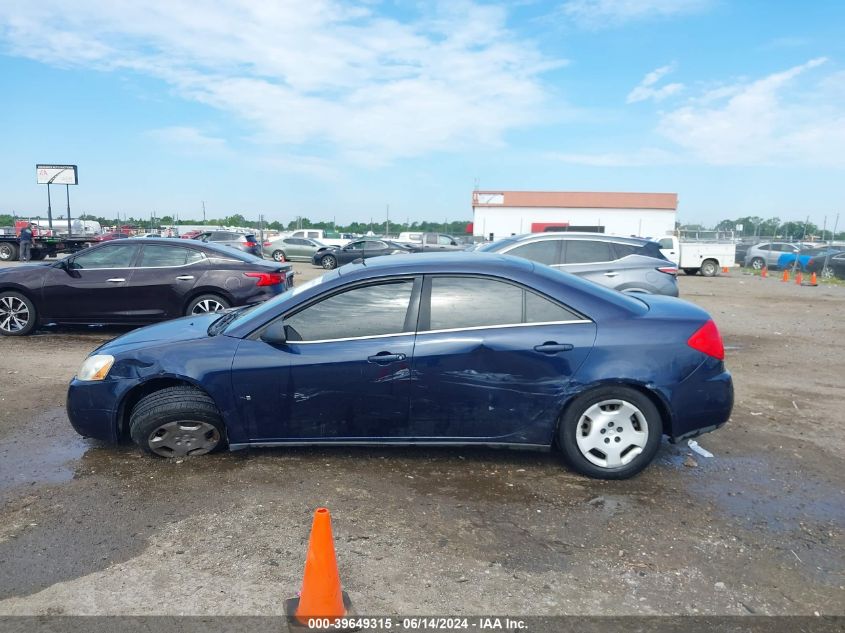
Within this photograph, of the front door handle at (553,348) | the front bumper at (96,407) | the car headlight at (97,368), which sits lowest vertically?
the front bumper at (96,407)

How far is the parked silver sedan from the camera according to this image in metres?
9.38

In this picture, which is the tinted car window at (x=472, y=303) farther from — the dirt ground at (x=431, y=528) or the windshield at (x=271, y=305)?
the dirt ground at (x=431, y=528)

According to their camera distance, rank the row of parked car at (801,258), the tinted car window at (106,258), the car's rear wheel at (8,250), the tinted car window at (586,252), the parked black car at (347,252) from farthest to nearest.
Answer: the car's rear wheel at (8,250) < the parked black car at (347,252) < the row of parked car at (801,258) < the tinted car window at (586,252) < the tinted car window at (106,258)

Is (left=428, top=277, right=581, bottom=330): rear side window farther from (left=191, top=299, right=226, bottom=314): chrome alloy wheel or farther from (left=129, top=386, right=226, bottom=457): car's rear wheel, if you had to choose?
(left=191, top=299, right=226, bottom=314): chrome alloy wheel

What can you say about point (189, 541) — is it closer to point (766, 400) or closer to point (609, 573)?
point (609, 573)

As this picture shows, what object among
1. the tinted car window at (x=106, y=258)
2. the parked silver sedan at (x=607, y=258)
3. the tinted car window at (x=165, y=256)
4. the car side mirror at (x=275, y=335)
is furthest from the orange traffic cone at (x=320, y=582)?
the parked silver sedan at (x=607, y=258)

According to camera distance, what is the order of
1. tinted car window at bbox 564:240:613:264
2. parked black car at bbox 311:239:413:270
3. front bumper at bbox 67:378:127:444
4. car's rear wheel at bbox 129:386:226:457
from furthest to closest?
parked black car at bbox 311:239:413:270
tinted car window at bbox 564:240:613:264
front bumper at bbox 67:378:127:444
car's rear wheel at bbox 129:386:226:457

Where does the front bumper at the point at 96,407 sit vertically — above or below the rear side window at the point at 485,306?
below

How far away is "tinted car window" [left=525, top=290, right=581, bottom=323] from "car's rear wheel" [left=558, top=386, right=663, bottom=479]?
523 mm

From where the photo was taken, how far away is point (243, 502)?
371cm

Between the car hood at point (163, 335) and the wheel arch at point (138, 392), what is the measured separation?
10.3 inches

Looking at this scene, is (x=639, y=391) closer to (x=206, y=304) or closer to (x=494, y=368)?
(x=494, y=368)

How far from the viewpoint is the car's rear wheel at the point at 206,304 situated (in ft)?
28.3

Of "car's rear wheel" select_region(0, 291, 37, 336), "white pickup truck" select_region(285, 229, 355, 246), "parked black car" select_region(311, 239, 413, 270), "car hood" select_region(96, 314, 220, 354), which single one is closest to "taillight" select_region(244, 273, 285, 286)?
"car's rear wheel" select_region(0, 291, 37, 336)
